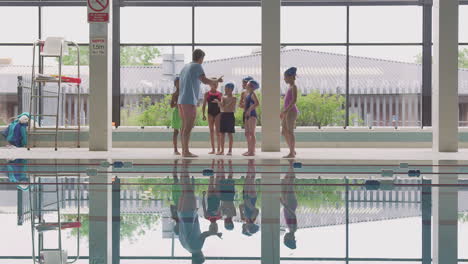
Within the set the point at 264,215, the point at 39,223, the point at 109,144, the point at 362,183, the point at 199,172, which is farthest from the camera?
the point at 109,144

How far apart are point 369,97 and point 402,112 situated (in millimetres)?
884

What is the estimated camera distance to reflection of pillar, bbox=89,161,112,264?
2332 mm

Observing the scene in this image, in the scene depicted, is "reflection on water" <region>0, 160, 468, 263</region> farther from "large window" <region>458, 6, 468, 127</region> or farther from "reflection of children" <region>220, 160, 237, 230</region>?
"large window" <region>458, 6, 468, 127</region>

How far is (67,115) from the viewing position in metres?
15.1

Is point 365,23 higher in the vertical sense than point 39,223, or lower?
higher

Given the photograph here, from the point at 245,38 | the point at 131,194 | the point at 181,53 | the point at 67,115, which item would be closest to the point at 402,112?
the point at 245,38

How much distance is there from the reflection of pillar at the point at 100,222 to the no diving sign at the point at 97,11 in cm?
743

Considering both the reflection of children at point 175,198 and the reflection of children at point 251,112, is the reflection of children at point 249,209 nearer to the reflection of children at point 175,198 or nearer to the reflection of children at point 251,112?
the reflection of children at point 175,198

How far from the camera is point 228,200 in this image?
4086 millimetres

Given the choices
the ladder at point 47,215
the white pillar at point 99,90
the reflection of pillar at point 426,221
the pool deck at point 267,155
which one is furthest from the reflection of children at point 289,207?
the white pillar at point 99,90

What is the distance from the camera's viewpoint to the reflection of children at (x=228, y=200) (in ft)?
10.5

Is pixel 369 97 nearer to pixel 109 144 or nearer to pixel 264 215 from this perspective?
pixel 109 144

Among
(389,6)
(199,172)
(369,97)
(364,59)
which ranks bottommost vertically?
(199,172)

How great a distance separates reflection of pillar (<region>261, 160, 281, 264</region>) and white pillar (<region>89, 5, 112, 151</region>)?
23.8ft
